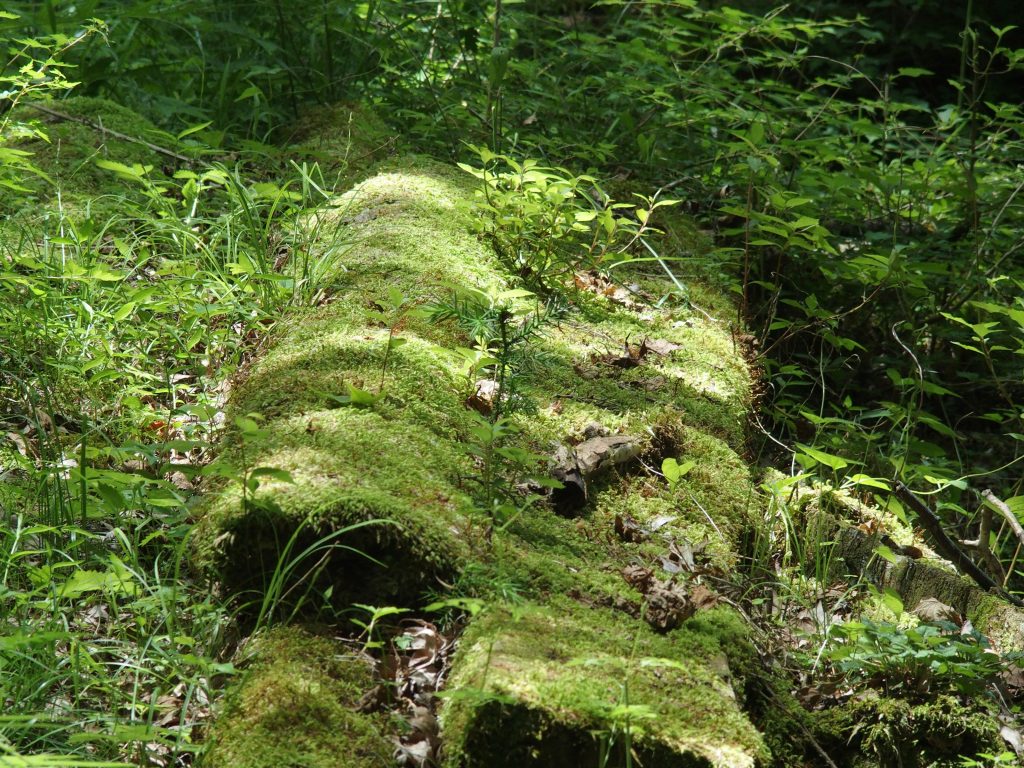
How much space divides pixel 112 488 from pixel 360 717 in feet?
2.99

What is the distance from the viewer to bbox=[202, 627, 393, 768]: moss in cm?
169

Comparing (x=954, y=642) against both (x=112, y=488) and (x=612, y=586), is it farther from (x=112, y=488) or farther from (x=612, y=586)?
(x=112, y=488)

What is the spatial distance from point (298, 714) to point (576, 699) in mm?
549

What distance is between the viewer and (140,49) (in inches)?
202

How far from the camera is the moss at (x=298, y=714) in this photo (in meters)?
→ 1.69

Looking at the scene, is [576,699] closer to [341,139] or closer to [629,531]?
[629,531]

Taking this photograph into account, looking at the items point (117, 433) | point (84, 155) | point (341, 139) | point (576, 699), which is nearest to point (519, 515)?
point (576, 699)

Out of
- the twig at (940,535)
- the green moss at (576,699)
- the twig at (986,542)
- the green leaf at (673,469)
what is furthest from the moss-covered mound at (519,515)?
the twig at (986,542)

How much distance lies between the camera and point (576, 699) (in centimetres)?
168

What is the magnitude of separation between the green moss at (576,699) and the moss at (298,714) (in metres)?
0.18

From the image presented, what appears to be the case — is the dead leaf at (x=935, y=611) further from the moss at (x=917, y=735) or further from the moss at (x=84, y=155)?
the moss at (x=84, y=155)

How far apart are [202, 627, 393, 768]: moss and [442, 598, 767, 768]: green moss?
7.1 inches

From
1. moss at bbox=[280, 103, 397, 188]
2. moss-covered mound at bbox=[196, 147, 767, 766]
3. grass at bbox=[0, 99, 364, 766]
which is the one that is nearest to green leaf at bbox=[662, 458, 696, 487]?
moss-covered mound at bbox=[196, 147, 767, 766]

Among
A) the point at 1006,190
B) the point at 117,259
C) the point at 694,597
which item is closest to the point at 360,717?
the point at 694,597
